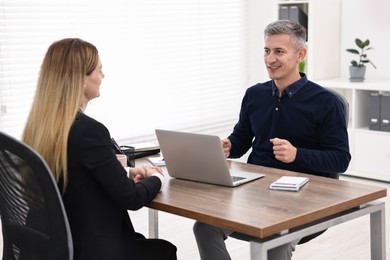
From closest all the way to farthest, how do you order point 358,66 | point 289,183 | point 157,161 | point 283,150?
1. point 289,183
2. point 283,150
3. point 157,161
4. point 358,66

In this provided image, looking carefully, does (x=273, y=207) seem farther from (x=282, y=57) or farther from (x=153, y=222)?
(x=153, y=222)

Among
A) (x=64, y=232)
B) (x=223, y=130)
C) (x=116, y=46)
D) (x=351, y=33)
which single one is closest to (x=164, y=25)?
(x=116, y=46)

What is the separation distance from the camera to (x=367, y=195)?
7.48 ft

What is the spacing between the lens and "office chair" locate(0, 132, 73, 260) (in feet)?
6.12

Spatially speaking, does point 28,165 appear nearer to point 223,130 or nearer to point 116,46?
point 116,46

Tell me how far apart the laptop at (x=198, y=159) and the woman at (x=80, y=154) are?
31 cm

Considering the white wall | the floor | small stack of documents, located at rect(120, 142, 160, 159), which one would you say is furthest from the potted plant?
small stack of documents, located at rect(120, 142, 160, 159)

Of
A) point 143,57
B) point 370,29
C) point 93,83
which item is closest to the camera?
point 93,83

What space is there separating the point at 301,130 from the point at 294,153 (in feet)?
0.82

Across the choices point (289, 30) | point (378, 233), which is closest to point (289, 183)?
point (378, 233)

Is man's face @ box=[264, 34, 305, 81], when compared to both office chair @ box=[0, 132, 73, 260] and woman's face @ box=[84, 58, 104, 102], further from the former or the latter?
office chair @ box=[0, 132, 73, 260]

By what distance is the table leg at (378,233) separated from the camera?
237 centimetres

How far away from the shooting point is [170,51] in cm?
505

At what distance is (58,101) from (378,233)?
1184mm
